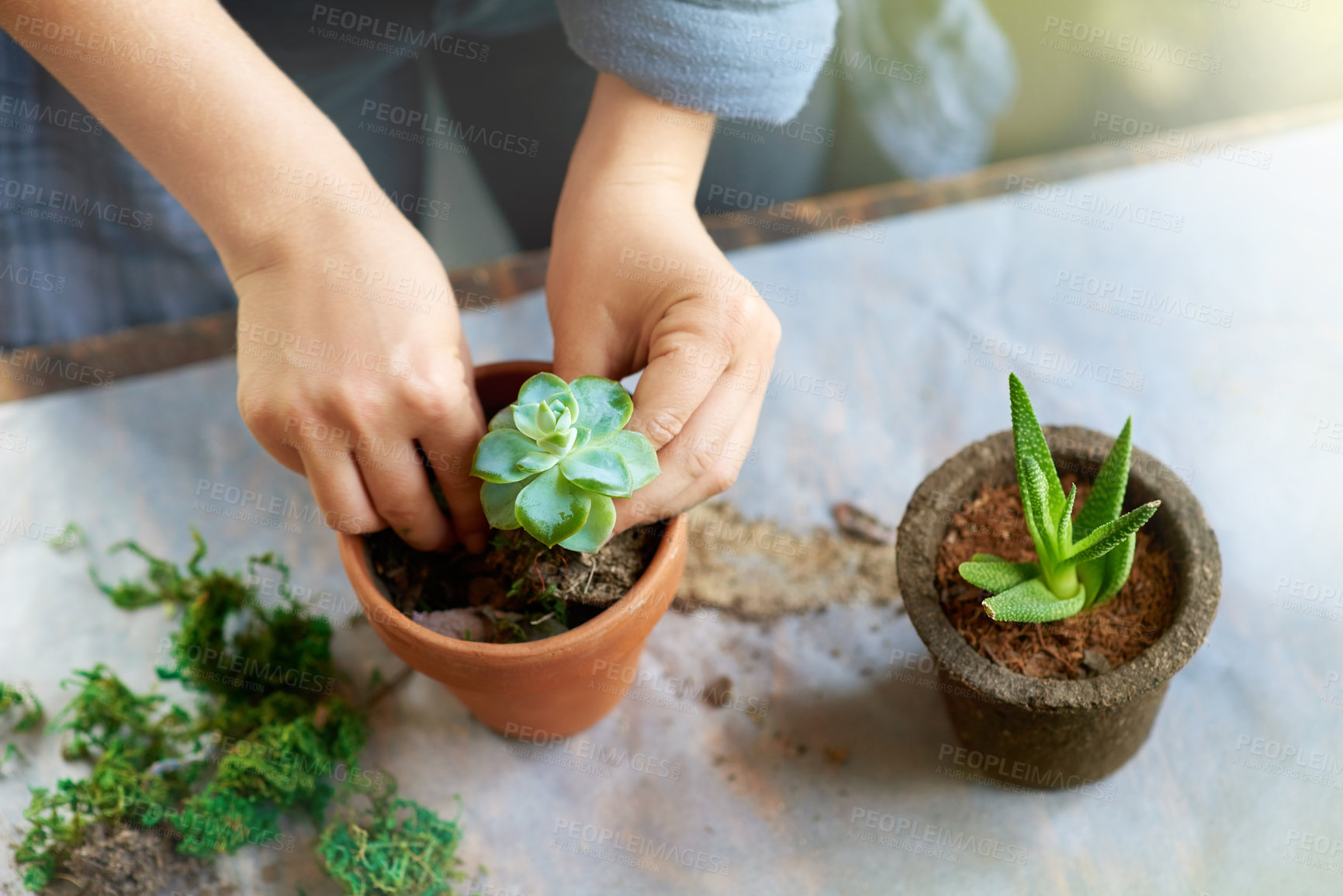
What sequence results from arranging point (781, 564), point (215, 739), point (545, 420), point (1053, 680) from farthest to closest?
point (781, 564) → point (215, 739) → point (1053, 680) → point (545, 420)

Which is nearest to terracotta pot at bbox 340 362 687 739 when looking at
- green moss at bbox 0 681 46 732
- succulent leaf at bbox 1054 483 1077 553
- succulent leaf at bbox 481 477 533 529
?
succulent leaf at bbox 481 477 533 529

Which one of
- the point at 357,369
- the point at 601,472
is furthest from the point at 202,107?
the point at 601,472

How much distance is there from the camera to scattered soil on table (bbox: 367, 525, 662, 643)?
0.85 m

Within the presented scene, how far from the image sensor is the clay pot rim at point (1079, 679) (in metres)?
0.82

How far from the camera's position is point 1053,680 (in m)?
0.83

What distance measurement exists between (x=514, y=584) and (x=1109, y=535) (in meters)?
0.51

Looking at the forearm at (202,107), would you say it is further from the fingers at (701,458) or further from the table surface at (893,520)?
the table surface at (893,520)

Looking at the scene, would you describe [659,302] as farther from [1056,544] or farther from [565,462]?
[1056,544]

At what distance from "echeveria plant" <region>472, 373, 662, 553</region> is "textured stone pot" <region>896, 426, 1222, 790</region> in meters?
0.31

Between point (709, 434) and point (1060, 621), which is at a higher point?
point (709, 434)

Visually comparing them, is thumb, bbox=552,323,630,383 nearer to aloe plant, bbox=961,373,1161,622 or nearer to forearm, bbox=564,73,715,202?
forearm, bbox=564,73,715,202

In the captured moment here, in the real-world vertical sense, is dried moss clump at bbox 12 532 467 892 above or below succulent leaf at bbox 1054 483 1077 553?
below

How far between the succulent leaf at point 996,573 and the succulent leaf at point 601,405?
326 mm

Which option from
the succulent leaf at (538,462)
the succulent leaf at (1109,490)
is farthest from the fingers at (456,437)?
the succulent leaf at (1109,490)
